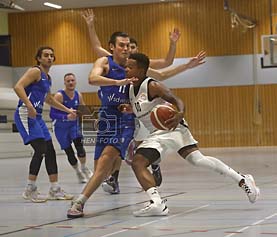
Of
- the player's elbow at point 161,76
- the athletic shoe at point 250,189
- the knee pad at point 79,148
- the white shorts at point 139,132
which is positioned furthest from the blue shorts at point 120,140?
the knee pad at point 79,148

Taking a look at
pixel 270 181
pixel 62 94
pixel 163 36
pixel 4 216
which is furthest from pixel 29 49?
pixel 4 216

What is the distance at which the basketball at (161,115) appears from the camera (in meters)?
6.29

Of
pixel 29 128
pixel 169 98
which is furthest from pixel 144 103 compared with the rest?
pixel 29 128

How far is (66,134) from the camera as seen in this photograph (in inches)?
465

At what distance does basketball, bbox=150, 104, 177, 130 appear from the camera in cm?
629

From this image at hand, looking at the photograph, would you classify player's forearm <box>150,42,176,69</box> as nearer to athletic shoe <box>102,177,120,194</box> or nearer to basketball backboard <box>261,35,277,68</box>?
athletic shoe <box>102,177,120,194</box>

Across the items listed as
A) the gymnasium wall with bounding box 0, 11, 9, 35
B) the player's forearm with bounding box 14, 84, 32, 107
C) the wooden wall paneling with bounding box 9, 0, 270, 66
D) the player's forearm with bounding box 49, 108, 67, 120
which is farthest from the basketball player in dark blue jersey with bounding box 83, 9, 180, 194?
the gymnasium wall with bounding box 0, 11, 9, 35

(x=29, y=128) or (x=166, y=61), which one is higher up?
(x=166, y=61)

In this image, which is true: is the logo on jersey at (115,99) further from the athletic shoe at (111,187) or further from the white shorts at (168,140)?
the athletic shoe at (111,187)

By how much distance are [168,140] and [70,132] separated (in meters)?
5.52

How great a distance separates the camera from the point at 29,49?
111ft

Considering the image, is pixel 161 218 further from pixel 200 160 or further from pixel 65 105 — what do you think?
pixel 65 105

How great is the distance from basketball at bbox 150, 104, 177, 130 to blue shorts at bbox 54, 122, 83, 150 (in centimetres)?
551

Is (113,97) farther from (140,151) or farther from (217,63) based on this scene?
(217,63)
